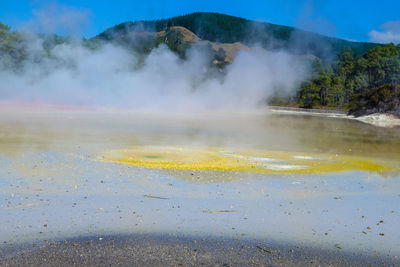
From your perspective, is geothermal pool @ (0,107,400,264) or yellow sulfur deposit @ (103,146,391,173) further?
yellow sulfur deposit @ (103,146,391,173)

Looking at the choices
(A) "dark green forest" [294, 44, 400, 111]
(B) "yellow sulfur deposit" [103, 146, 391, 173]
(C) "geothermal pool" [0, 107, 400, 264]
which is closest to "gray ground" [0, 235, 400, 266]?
(C) "geothermal pool" [0, 107, 400, 264]

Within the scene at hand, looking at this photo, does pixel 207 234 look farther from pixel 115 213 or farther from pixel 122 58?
pixel 122 58

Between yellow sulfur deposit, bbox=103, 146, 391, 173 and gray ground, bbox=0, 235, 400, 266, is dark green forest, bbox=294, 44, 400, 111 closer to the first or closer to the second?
yellow sulfur deposit, bbox=103, 146, 391, 173

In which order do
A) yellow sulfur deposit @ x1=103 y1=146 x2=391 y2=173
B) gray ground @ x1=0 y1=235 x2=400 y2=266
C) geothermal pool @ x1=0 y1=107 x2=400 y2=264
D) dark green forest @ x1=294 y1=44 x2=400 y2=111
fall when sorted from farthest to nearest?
dark green forest @ x1=294 y1=44 x2=400 y2=111, yellow sulfur deposit @ x1=103 y1=146 x2=391 y2=173, geothermal pool @ x1=0 y1=107 x2=400 y2=264, gray ground @ x1=0 y1=235 x2=400 y2=266

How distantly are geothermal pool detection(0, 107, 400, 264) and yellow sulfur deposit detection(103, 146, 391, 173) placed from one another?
0.03 m

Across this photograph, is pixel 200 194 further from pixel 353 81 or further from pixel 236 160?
pixel 353 81

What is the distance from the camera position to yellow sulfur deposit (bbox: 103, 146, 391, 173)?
12648mm

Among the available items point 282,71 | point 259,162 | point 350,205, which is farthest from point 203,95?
point 350,205

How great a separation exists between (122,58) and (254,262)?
57.2 meters

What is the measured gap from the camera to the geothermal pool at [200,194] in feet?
22.9

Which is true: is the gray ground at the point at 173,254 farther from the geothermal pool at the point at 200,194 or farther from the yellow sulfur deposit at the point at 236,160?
the yellow sulfur deposit at the point at 236,160

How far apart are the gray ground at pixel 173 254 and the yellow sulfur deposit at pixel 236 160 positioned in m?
5.81

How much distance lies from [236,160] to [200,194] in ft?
15.2

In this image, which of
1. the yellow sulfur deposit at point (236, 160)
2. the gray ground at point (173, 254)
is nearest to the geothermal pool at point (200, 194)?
the yellow sulfur deposit at point (236, 160)
